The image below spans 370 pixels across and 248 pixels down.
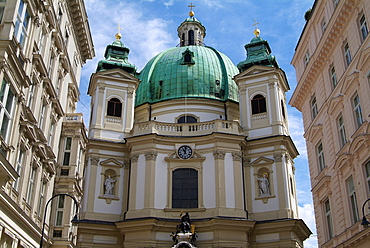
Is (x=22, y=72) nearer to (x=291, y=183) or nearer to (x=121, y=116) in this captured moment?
(x=121, y=116)

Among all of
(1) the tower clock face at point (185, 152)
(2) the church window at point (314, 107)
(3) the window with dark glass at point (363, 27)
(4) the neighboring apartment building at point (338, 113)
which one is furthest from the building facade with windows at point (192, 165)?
(3) the window with dark glass at point (363, 27)

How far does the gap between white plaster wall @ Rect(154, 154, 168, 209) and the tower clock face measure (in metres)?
1.30

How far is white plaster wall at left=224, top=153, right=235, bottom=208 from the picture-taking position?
32688 millimetres

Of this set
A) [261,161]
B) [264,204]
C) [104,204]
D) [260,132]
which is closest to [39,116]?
[104,204]

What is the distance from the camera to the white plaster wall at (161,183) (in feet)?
109

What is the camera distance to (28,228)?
19453 mm

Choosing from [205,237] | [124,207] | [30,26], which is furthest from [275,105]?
[30,26]

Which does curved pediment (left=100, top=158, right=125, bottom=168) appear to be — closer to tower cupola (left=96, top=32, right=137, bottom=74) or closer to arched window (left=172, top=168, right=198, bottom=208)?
arched window (left=172, top=168, right=198, bottom=208)

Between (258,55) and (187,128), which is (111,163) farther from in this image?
(258,55)

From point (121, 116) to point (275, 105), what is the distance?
513 inches

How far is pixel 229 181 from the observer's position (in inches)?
1316

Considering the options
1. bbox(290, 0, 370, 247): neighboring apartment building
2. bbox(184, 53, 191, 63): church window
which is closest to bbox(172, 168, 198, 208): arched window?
bbox(290, 0, 370, 247): neighboring apartment building

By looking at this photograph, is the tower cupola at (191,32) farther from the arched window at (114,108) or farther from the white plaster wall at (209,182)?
the white plaster wall at (209,182)

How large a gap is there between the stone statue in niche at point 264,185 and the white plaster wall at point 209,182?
371 centimetres
